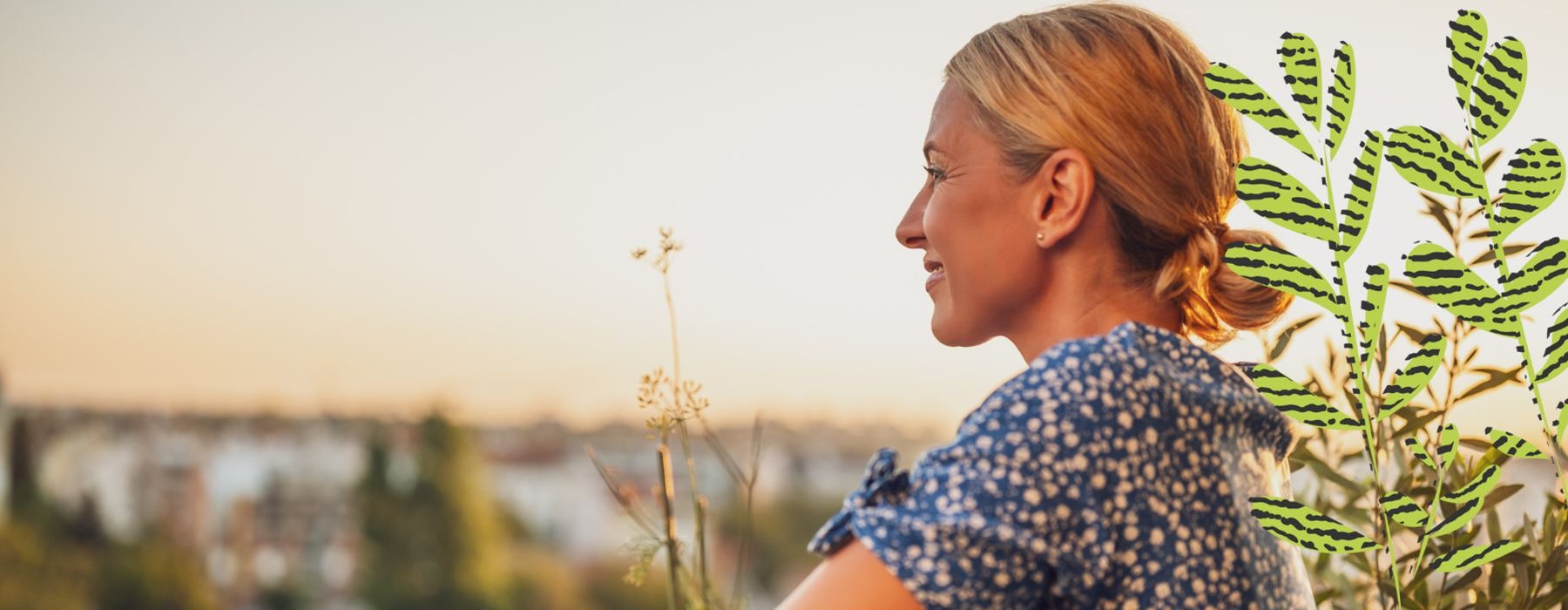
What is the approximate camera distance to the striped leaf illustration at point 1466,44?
0.71 meters

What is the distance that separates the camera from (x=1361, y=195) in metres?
0.73

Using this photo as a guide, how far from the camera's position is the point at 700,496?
854mm

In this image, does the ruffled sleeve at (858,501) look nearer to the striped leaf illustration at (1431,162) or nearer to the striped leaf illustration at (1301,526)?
the striped leaf illustration at (1301,526)

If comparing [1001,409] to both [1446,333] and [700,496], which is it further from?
[1446,333]

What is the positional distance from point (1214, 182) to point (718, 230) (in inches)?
938

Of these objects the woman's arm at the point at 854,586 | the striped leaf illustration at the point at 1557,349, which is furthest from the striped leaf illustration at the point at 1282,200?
the woman's arm at the point at 854,586

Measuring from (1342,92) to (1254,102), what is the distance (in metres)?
0.05

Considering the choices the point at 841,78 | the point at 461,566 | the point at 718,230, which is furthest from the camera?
the point at 461,566

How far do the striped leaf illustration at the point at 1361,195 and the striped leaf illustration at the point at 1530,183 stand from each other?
0.19ft

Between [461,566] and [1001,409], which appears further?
[461,566]

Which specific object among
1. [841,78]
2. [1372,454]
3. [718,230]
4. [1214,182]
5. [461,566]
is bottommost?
[461,566]

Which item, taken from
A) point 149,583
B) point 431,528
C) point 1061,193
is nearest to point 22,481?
point 149,583

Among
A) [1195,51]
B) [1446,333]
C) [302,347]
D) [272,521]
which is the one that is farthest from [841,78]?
[302,347]

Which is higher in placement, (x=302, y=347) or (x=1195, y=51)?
(x=302, y=347)
